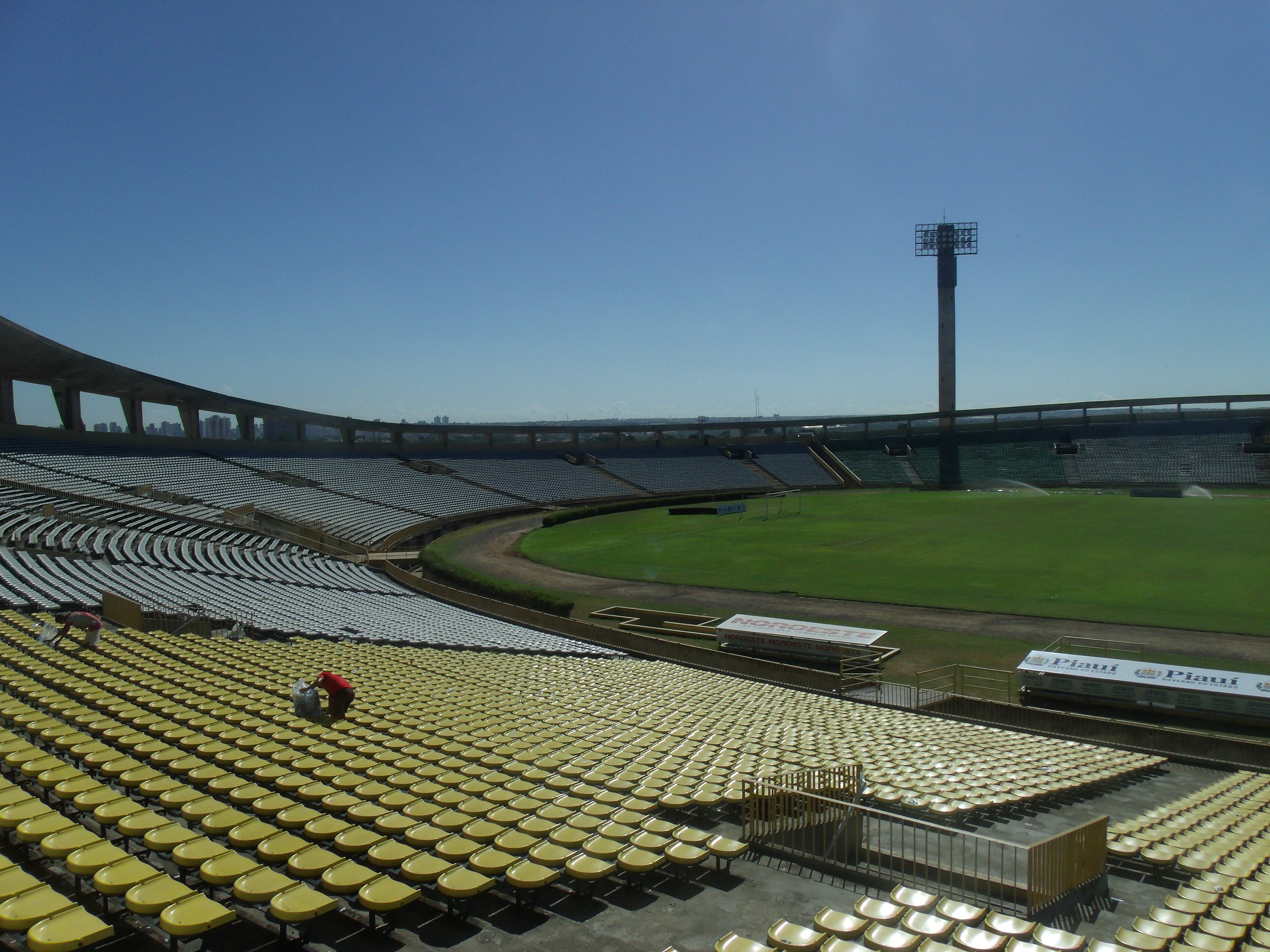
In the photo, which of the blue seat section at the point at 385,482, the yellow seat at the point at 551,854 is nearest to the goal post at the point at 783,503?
the blue seat section at the point at 385,482

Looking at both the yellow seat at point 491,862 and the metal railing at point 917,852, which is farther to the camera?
the metal railing at point 917,852

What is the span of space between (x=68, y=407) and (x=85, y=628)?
42470 mm

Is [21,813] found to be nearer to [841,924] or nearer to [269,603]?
[841,924]

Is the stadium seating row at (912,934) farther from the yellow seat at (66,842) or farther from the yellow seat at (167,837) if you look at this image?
the yellow seat at (66,842)

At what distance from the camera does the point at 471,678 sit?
56.7 feet

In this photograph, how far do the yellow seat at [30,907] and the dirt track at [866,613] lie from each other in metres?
26.7

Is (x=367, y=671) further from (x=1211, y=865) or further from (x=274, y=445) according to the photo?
(x=274, y=445)

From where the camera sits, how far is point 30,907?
18.7 ft

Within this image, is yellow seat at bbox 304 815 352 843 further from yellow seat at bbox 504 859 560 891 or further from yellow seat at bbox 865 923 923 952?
yellow seat at bbox 865 923 923 952

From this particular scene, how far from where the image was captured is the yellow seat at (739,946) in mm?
5820

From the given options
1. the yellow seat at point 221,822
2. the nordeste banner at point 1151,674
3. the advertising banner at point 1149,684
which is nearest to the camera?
the yellow seat at point 221,822

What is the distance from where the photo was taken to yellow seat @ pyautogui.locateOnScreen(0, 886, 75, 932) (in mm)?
5508

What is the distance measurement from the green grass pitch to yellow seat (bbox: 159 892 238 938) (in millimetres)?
29674

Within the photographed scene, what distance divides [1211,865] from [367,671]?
13.8 m
